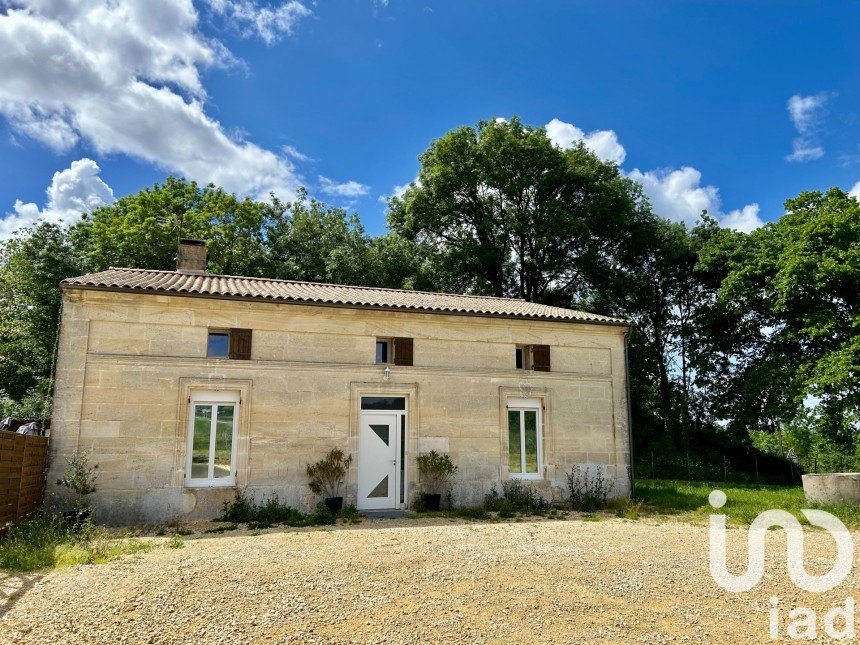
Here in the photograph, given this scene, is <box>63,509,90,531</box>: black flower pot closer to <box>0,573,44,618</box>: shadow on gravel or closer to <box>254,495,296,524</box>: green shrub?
<box>254,495,296,524</box>: green shrub

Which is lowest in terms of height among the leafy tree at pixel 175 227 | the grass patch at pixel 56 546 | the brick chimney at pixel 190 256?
the grass patch at pixel 56 546

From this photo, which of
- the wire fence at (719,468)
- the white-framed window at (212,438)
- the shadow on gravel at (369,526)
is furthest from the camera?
the wire fence at (719,468)

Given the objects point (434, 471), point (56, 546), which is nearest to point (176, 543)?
point (56, 546)

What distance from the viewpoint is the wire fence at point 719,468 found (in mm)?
20734

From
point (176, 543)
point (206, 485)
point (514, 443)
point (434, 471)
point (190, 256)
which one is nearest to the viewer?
point (176, 543)

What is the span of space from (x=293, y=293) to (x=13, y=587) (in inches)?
289

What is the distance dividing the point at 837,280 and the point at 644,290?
28.7 feet

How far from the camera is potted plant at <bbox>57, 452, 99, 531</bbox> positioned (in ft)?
31.3

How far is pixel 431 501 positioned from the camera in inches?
456

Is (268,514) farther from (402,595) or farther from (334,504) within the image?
(402,595)

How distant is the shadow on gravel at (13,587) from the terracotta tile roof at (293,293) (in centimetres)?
545

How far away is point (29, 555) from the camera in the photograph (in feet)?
22.5

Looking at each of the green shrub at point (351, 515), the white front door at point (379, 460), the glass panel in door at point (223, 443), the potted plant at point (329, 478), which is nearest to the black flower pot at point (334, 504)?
the potted plant at point (329, 478)

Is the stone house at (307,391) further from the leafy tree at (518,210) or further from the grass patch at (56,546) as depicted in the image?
the leafy tree at (518,210)
